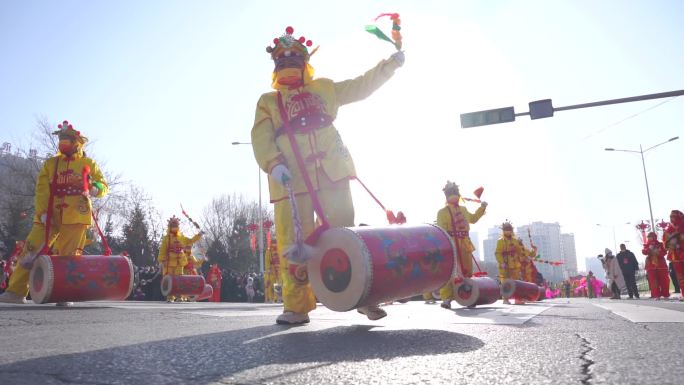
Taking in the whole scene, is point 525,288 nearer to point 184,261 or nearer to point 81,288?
point 81,288

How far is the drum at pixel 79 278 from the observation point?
5.33 m

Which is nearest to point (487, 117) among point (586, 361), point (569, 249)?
point (586, 361)

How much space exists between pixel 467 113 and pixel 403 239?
1156 centimetres

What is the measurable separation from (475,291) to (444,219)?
4.76 ft

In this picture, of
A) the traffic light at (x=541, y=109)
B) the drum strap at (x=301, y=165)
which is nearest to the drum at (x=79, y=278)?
the drum strap at (x=301, y=165)

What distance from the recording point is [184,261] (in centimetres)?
1452

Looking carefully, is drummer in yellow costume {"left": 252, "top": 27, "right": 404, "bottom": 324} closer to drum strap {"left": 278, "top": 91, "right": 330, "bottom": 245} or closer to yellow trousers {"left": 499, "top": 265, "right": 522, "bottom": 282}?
drum strap {"left": 278, "top": 91, "right": 330, "bottom": 245}

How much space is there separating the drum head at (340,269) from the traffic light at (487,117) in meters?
11.4

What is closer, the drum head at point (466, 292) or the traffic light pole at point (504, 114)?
the drum head at point (466, 292)

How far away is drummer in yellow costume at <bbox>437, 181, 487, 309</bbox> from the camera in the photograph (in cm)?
808

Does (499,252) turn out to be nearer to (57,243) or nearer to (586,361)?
(57,243)

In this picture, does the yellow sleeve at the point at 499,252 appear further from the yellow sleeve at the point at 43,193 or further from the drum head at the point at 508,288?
the yellow sleeve at the point at 43,193

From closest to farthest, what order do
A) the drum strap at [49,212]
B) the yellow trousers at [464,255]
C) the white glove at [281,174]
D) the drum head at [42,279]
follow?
the white glove at [281,174], the drum head at [42,279], the drum strap at [49,212], the yellow trousers at [464,255]

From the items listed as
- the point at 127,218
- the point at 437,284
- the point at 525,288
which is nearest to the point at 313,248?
the point at 437,284
